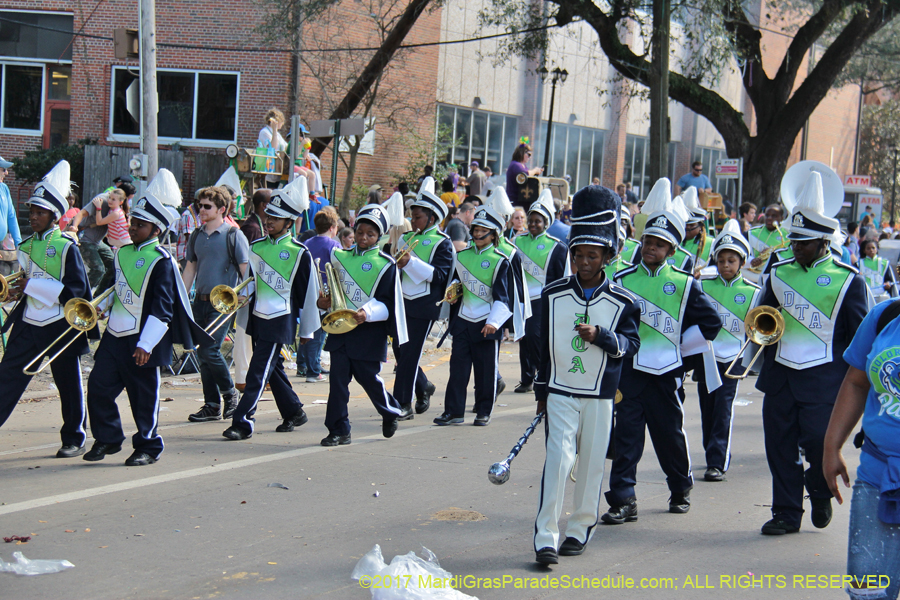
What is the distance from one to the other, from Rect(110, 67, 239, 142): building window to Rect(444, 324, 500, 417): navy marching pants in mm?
15872

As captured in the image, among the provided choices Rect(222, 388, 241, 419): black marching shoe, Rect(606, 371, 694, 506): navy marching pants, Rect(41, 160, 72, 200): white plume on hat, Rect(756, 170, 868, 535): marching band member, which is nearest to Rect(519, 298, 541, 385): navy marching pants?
Rect(222, 388, 241, 419): black marching shoe

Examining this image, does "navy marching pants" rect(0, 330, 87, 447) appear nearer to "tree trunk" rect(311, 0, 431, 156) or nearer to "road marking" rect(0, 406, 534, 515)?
"road marking" rect(0, 406, 534, 515)

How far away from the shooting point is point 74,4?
2320 centimetres

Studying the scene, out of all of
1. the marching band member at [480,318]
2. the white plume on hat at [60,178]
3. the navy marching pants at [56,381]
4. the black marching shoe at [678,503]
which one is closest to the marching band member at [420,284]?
the marching band member at [480,318]

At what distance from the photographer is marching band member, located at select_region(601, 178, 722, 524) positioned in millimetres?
5949

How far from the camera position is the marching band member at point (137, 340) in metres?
7.00

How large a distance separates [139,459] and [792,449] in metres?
4.48

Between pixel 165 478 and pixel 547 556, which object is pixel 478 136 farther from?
pixel 547 556

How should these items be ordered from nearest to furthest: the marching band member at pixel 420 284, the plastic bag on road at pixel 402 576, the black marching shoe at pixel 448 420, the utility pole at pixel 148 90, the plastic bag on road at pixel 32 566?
the plastic bag on road at pixel 402 576
the plastic bag on road at pixel 32 566
the black marching shoe at pixel 448 420
the marching band member at pixel 420 284
the utility pole at pixel 148 90

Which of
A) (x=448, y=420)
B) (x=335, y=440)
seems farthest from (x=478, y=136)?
(x=335, y=440)

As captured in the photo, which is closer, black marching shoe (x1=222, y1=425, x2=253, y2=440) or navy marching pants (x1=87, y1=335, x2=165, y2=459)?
navy marching pants (x1=87, y1=335, x2=165, y2=459)

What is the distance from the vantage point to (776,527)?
18.8 feet

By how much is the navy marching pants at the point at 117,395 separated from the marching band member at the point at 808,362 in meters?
4.28

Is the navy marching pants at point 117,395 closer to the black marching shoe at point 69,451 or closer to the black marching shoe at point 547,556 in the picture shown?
the black marching shoe at point 69,451
